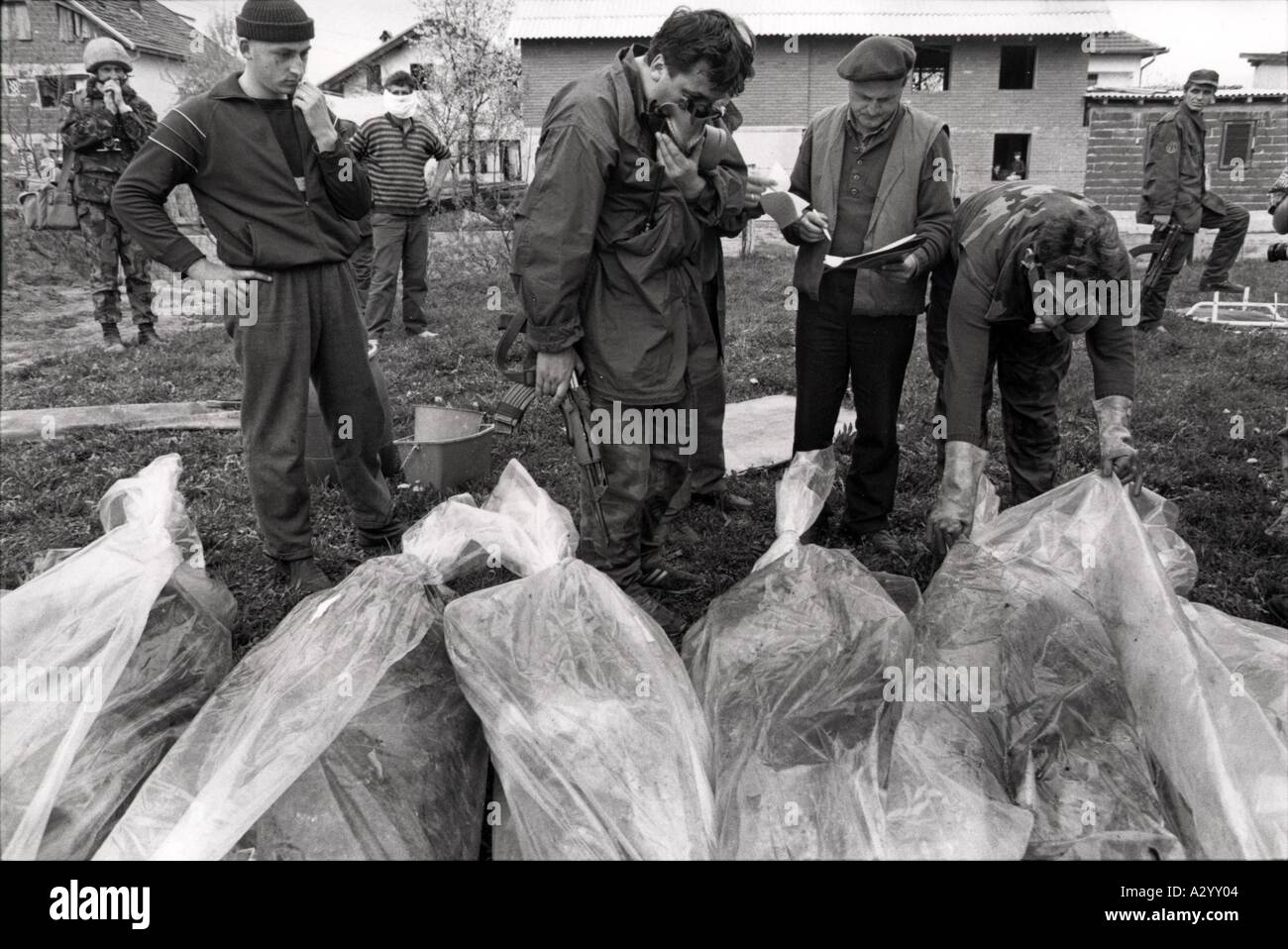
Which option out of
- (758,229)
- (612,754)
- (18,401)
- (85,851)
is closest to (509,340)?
(612,754)

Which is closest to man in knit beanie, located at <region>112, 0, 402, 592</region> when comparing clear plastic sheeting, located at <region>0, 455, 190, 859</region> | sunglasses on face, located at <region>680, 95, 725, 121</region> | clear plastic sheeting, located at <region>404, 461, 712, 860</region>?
clear plastic sheeting, located at <region>0, 455, 190, 859</region>

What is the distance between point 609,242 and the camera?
2.58 metres

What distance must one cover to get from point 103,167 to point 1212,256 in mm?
9604

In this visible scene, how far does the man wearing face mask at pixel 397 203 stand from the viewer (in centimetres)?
693

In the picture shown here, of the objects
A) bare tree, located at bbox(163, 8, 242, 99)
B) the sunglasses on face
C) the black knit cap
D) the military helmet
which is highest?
bare tree, located at bbox(163, 8, 242, 99)

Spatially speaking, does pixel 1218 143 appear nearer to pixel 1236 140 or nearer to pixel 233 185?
pixel 1236 140

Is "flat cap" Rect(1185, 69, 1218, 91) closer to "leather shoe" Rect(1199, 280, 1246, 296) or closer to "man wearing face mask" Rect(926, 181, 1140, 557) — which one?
"leather shoe" Rect(1199, 280, 1246, 296)

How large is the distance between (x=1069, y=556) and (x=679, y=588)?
126cm

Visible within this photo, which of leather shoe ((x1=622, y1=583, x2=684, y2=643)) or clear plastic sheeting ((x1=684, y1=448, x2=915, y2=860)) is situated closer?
clear plastic sheeting ((x1=684, y1=448, x2=915, y2=860))

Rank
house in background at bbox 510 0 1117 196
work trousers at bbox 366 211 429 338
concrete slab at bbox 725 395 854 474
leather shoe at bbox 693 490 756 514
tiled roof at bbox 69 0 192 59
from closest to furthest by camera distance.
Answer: leather shoe at bbox 693 490 756 514 < concrete slab at bbox 725 395 854 474 < work trousers at bbox 366 211 429 338 < house in background at bbox 510 0 1117 196 < tiled roof at bbox 69 0 192 59

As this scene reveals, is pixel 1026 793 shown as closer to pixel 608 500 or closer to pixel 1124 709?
pixel 1124 709

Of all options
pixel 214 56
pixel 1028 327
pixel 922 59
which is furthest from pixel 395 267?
pixel 922 59

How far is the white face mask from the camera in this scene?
715 cm

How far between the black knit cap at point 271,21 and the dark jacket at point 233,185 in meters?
0.20
